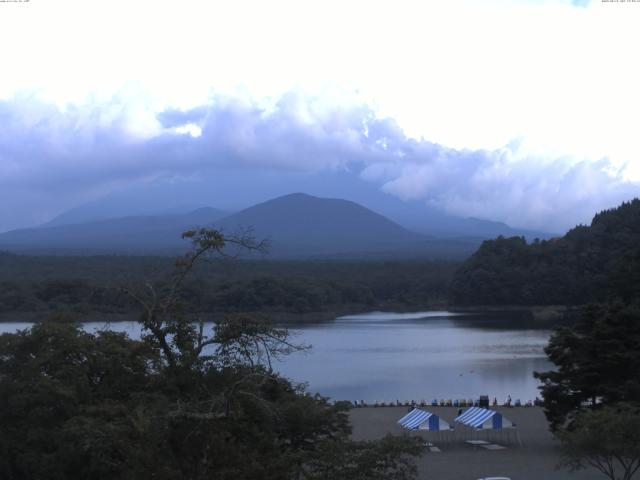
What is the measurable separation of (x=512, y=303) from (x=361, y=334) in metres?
18.1

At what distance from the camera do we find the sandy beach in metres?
11.9

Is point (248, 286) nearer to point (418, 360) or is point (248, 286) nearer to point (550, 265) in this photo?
point (550, 265)

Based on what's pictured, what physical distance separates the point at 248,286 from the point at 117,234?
3688 inches

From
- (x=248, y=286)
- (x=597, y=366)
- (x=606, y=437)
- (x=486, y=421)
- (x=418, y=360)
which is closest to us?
(x=606, y=437)

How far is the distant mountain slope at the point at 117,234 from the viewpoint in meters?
125

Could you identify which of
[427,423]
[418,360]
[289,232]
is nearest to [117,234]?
[289,232]

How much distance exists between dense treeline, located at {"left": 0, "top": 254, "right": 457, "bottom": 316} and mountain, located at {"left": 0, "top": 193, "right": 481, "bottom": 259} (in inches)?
1844

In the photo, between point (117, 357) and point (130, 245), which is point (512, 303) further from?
point (130, 245)

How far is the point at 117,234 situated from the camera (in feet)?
456

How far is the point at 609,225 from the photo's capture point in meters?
53.4

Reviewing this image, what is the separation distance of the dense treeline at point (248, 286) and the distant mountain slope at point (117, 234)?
53.8m

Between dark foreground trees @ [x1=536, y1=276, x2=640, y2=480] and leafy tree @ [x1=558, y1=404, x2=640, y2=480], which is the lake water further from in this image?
leafy tree @ [x1=558, y1=404, x2=640, y2=480]

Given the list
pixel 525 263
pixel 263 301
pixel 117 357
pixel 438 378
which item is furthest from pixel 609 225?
pixel 117 357

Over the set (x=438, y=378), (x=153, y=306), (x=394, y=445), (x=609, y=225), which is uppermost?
(x=609, y=225)
